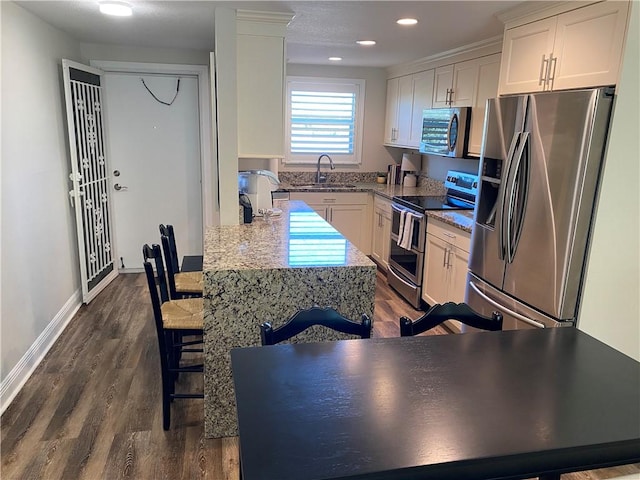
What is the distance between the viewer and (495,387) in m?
1.26

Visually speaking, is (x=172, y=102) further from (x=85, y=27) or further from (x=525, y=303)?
(x=525, y=303)

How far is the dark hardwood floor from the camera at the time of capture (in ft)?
7.07

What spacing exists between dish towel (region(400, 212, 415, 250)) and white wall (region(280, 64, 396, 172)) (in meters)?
1.89

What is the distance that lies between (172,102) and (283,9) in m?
2.37

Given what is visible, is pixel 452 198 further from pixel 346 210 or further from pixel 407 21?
pixel 407 21

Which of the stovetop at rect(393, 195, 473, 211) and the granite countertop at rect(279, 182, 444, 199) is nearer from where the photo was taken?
the stovetop at rect(393, 195, 473, 211)

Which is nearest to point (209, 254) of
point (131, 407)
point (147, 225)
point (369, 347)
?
point (131, 407)

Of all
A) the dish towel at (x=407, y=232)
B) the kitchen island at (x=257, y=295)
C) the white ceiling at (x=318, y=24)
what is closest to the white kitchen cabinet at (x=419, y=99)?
the white ceiling at (x=318, y=24)

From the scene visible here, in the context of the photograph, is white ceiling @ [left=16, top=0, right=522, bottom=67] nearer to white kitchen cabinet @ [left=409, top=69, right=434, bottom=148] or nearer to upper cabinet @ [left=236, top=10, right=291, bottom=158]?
upper cabinet @ [left=236, top=10, right=291, bottom=158]

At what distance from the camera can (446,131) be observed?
13.5 feet

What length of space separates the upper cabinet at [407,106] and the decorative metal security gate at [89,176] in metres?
3.18

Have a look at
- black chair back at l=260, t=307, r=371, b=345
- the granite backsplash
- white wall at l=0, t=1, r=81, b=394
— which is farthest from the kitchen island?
the granite backsplash

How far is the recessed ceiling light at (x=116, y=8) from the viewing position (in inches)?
105

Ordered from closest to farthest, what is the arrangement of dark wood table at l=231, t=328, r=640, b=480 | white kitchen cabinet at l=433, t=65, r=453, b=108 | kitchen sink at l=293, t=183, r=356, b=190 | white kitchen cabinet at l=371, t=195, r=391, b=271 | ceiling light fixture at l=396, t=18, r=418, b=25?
1. dark wood table at l=231, t=328, r=640, b=480
2. ceiling light fixture at l=396, t=18, r=418, b=25
3. white kitchen cabinet at l=433, t=65, r=453, b=108
4. white kitchen cabinet at l=371, t=195, r=391, b=271
5. kitchen sink at l=293, t=183, r=356, b=190
